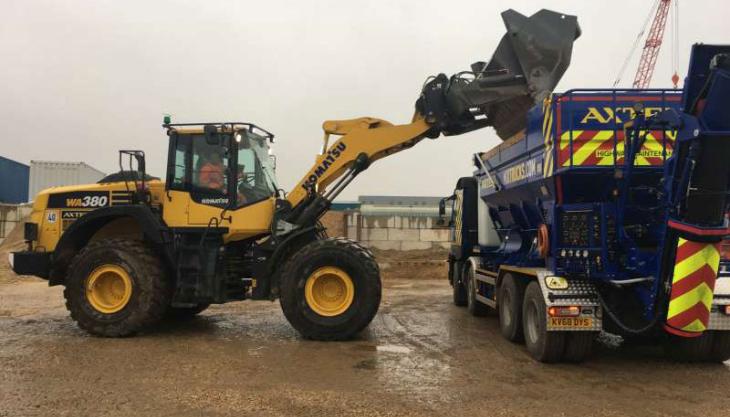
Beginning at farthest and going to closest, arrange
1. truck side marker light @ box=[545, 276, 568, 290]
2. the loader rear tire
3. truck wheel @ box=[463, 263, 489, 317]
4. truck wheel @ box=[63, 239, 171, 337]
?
truck wheel @ box=[463, 263, 489, 317], truck wheel @ box=[63, 239, 171, 337], the loader rear tire, truck side marker light @ box=[545, 276, 568, 290]

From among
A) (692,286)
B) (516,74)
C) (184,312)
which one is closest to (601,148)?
(692,286)

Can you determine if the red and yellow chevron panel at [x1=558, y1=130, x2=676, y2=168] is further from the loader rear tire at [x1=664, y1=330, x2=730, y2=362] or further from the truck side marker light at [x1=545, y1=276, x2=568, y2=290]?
the loader rear tire at [x1=664, y1=330, x2=730, y2=362]

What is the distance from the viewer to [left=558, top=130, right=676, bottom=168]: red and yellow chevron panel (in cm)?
597

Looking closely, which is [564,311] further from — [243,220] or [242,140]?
[242,140]

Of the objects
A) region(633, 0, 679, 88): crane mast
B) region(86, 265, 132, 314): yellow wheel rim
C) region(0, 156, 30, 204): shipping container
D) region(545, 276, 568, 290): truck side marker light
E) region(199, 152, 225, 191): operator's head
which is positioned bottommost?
region(86, 265, 132, 314): yellow wheel rim

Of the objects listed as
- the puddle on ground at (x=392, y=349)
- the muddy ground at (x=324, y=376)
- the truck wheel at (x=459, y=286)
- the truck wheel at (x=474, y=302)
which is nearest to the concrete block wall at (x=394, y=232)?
the truck wheel at (x=459, y=286)

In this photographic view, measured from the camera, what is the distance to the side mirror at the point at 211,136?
7738 mm

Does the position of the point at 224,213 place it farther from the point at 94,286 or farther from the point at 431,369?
the point at 431,369

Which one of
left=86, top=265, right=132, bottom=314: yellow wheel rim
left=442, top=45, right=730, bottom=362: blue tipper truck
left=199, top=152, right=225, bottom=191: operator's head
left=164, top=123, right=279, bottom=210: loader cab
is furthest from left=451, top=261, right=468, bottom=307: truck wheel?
left=86, top=265, right=132, bottom=314: yellow wheel rim

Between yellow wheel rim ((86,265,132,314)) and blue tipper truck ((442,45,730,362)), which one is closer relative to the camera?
blue tipper truck ((442,45,730,362))

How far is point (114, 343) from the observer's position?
23.7 ft

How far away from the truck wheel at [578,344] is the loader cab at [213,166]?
4.55 m

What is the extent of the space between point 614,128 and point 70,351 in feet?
22.6

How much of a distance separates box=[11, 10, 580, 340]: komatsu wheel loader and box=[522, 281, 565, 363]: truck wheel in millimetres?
1942
